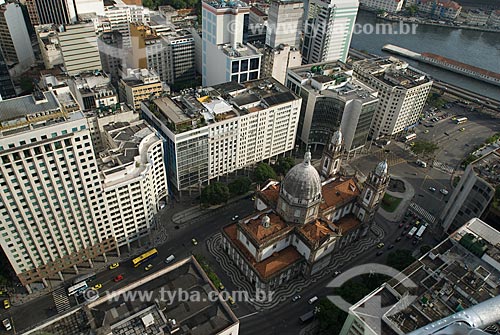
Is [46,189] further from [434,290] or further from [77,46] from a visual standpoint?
[77,46]

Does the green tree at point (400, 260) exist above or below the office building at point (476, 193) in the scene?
below

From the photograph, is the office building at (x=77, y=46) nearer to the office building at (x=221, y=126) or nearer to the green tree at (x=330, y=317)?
the office building at (x=221, y=126)

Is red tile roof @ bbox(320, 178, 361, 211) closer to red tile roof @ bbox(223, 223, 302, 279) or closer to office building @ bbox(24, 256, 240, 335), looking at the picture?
red tile roof @ bbox(223, 223, 302, 279)

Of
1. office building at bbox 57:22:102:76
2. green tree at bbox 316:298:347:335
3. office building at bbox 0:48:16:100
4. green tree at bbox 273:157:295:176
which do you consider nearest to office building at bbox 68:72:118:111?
office building at bbox 57:22:102:76

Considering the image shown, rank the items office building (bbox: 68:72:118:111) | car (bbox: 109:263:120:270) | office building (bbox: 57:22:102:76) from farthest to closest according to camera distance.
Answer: office building (bbox: 57:22:102:76) → office building (bbox: 68:72:118:111) → car (bbox: 109:263:120:270)

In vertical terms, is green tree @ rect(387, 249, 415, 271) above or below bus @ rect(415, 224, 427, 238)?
above

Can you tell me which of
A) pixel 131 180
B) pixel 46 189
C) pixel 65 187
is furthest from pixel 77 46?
pixel 46 189

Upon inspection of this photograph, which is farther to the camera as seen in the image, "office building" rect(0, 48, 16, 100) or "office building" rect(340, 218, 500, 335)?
"office building" rect(0, 48, 16, 100)

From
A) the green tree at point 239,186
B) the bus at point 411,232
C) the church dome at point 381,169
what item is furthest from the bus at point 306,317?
the green tree at point 239,186
